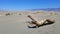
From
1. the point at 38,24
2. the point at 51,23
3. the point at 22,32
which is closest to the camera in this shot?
the point at 22,32

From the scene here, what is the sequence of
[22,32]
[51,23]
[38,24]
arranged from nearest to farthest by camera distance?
[22,32] → [38,24] → [51,23]

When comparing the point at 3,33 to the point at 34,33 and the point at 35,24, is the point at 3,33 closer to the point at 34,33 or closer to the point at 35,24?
the point at 34,33

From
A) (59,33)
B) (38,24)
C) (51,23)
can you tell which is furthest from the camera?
(51,23)

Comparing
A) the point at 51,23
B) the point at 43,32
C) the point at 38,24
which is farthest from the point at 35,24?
the point at 43,32

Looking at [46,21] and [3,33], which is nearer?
[3,33]

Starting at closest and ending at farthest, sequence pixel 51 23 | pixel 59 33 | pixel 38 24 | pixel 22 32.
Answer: pixel 59 33 < pixel 22 32 < pixel 38 24 < pixel 51 23

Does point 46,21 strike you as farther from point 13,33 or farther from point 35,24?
point 13,33

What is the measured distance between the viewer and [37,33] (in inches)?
271

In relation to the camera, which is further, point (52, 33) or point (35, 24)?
point (35, 24)

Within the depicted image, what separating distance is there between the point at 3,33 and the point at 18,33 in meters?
0.65

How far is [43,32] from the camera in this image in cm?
702

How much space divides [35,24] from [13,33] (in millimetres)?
1975

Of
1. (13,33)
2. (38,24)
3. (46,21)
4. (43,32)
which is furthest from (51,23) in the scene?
(13,33)

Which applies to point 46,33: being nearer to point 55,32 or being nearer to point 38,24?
point 55,32
